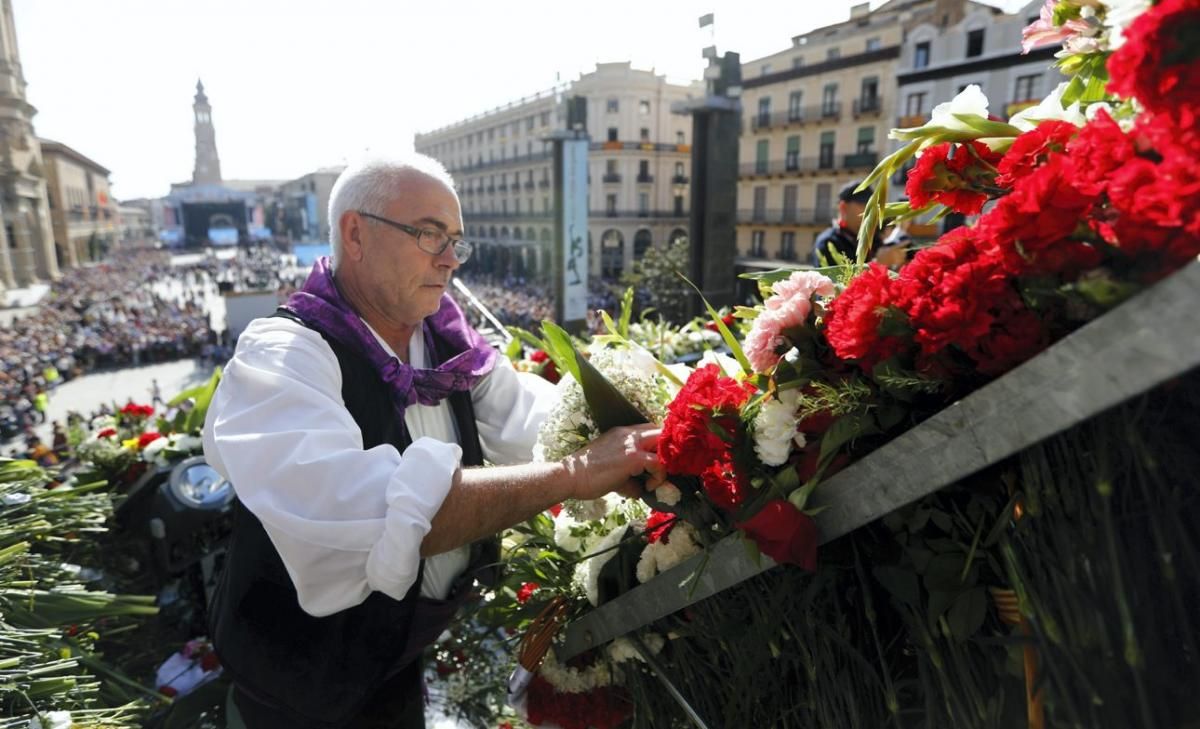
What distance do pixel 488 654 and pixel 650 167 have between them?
4557cm

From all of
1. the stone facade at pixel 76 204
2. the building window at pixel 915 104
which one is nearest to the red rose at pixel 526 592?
the building window at pixel 915 104

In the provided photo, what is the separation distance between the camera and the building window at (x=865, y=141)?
29672 mm

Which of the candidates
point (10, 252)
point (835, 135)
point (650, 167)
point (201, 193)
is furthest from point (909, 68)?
point (201, 193)

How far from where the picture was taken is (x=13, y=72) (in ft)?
127

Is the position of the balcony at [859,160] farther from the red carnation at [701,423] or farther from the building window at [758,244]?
the red carnation at [701,423]

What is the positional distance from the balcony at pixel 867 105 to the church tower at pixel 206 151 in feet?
342

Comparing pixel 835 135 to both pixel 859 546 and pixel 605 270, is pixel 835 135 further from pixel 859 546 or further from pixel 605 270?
pixel 859 546

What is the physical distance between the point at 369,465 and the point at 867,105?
106 ft

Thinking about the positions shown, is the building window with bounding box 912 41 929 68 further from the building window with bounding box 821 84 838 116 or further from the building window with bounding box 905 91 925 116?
the building window with bounding box 821 84 838 116

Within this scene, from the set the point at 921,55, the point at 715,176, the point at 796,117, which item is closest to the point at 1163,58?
the point at 715,176

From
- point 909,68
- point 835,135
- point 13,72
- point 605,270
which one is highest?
point 13,72

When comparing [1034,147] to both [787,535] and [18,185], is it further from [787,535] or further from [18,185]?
[18,185]

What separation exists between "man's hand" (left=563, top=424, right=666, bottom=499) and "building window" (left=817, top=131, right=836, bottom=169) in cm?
3259

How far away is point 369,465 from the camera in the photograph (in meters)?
1.42
